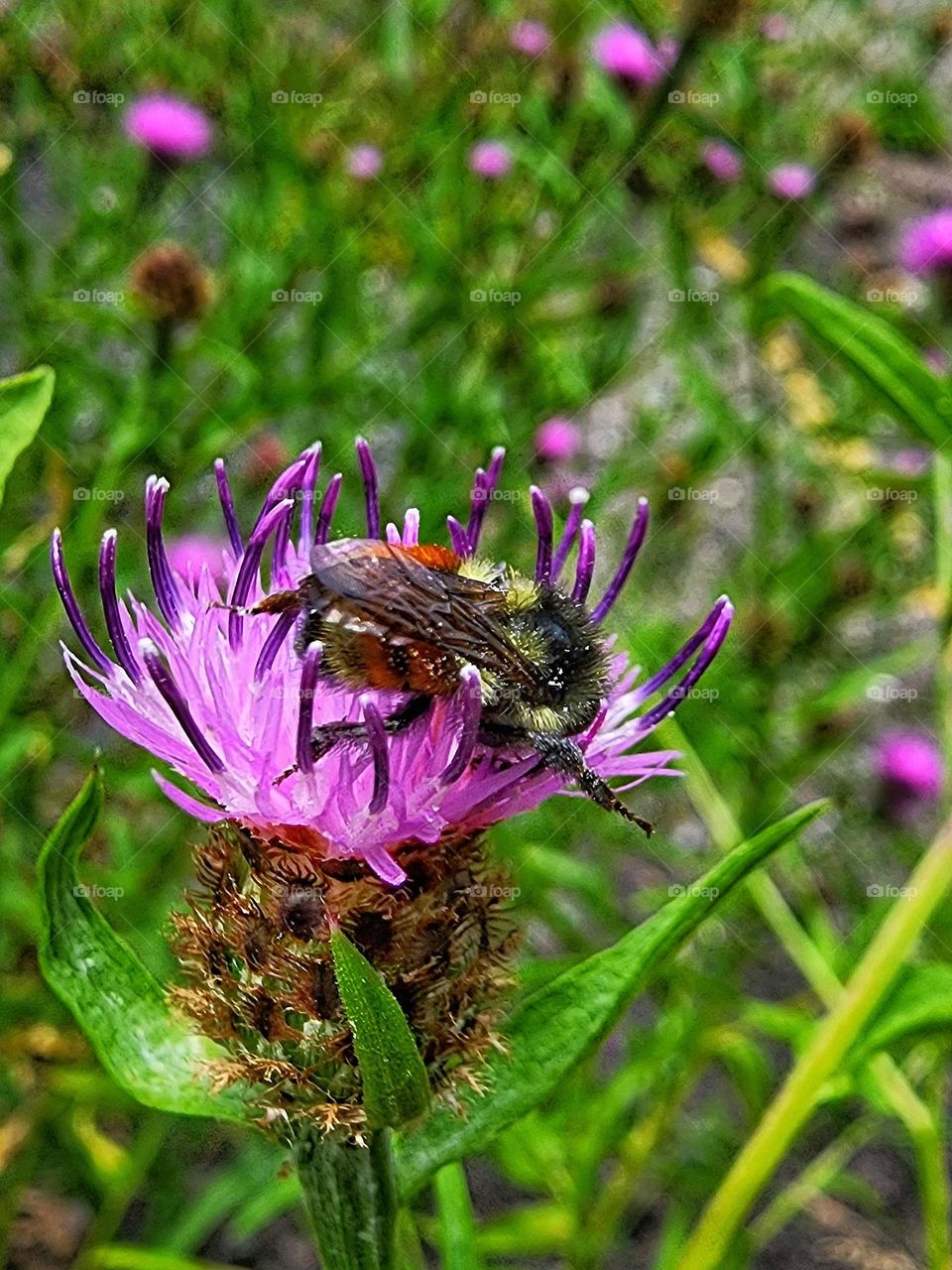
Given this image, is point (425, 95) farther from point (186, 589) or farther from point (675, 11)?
point (186, 589)

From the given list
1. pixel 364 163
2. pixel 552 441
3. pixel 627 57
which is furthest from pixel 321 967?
pixel 627 57

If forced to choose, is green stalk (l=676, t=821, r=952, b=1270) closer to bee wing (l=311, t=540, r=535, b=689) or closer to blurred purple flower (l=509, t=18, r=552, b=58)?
bee wing (l=311, t=540, r=535, b=689)

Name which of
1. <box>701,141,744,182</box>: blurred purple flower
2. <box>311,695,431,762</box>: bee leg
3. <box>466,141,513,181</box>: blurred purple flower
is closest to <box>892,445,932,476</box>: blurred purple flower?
<box>701,141,744,182</box>: blurred purple flower

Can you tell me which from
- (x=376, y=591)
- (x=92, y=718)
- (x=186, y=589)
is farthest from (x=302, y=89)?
(x=376, y=591)

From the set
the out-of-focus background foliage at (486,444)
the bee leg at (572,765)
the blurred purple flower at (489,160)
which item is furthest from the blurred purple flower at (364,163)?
the bee leg at (572,765)

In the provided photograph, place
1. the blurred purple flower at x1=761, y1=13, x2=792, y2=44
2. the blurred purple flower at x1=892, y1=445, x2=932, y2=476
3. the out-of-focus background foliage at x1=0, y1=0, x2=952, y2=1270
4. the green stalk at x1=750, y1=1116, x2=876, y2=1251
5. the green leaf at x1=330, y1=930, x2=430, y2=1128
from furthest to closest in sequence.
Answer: the blurred purple flower at x1=892, y1=445, x2=932, y2=476, the blurred purple flower at x1=761, y1=13, x2=792, y2=44, the green stalk at x1=750, y1=1116, x2=876, y2=1251, the out-of-focus background foliage at x1=0, y1=0, x2=952, y2=1270, the green leaf at x1=330, y1=930, x2=430, y2=1128
